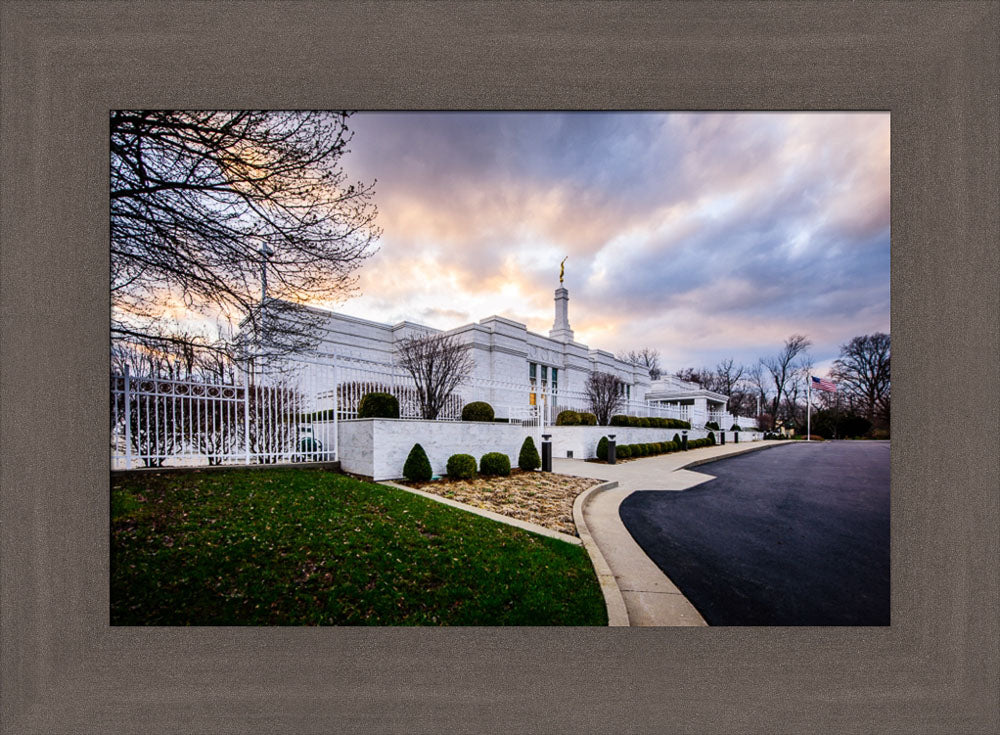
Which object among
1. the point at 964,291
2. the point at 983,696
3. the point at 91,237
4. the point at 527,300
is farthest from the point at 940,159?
the point at 91,237

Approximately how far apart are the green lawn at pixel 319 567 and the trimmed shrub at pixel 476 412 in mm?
3455

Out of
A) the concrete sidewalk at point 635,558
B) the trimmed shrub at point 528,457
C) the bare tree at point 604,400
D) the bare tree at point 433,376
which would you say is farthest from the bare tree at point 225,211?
the bare tree at point 604,400

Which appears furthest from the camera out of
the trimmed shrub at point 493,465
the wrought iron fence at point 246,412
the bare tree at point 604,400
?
the bare tree at point 604,400

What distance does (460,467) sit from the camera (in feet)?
19.5

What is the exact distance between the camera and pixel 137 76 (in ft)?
7.29

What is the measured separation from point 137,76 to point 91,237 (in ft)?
3.55

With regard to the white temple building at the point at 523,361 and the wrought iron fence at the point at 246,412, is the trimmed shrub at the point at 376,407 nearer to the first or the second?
the wrought iron fence at the point at 246,412

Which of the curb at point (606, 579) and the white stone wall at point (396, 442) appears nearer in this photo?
the curb at point (606, 579)

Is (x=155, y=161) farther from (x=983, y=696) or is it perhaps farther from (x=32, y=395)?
(x=983, y=696)

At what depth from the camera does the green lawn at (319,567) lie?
85.4 inches

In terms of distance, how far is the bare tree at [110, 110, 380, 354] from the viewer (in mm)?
2551

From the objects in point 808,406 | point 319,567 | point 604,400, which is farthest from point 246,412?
point 604,400

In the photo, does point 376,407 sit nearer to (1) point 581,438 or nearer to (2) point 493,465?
(2) point 493,465

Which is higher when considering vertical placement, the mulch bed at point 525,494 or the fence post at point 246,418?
the fence post at point 246,418
